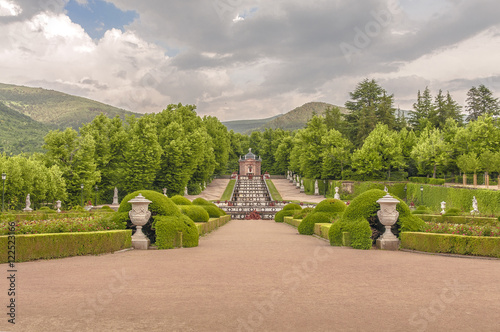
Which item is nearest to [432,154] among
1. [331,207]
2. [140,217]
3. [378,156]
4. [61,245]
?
[378,156]

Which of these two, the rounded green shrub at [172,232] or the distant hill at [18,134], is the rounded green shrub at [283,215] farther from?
the distant hill at [18,134]

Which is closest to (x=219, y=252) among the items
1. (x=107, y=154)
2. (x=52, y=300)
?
(x=52, y=300)

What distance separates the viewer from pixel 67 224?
509 inches

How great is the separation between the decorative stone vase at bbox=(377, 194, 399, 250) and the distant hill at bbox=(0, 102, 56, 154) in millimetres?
96111

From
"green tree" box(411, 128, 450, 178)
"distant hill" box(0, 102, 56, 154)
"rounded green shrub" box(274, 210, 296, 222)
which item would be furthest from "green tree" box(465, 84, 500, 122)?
"distant hill" box(0, 102, 56, 154)

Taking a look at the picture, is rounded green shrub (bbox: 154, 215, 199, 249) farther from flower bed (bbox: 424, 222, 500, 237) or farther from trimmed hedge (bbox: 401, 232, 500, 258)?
flower bed (bbox: 424, 222, 500, 237)

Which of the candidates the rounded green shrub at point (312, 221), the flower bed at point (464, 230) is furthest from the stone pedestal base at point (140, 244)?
the rounded green shrub at point (312, 221)

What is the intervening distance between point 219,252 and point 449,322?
7642 millimetres

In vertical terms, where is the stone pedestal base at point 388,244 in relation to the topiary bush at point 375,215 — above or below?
below

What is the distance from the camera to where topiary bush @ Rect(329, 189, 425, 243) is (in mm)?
13531

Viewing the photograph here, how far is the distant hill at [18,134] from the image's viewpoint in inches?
3866

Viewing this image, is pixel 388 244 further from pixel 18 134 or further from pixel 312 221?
pixel 18 134

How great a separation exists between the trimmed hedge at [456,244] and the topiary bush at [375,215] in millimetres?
781

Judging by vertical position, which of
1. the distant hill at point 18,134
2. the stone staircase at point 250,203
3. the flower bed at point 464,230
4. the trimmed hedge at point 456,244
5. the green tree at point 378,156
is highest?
the distant hill at point 18,134
